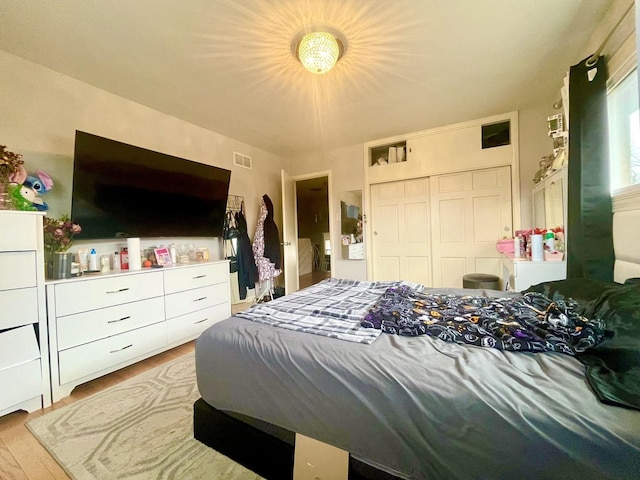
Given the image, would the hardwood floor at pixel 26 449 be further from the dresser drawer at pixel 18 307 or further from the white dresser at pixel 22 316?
the dresser drawer at pixel 18 307

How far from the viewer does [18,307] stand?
4.79ft

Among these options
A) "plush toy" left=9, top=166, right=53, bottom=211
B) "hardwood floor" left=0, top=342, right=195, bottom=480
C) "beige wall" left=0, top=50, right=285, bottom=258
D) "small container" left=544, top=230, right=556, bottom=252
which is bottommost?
"hardwood floor" left=0, top=342, right=195, bottom=480

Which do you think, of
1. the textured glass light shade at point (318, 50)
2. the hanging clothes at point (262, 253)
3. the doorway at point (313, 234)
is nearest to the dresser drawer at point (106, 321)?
the hanging clothes at point (262, 253)

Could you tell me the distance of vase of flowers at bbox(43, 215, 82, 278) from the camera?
1.72 meters

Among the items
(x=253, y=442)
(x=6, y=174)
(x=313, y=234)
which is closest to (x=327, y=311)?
(x=253, y=442)

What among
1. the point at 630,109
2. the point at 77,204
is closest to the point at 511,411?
the point at 630,109

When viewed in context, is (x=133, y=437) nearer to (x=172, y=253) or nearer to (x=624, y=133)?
(x=172, y=253)

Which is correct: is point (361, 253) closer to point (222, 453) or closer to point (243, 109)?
point (243, 109)

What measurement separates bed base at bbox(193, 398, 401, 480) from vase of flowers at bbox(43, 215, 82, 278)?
1426mm

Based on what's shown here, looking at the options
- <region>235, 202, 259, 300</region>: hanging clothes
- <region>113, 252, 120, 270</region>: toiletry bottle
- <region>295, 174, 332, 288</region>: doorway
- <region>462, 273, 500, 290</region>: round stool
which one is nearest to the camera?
<region>113, 252, 120, 270</region>: toiletry bottle

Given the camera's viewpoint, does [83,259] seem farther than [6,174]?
Yes

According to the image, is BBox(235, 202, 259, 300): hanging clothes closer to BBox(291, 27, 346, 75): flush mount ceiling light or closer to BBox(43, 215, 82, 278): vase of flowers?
BBox(43, 215, 82, 278): vase of flowers

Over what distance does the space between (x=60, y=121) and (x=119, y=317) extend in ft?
5.35

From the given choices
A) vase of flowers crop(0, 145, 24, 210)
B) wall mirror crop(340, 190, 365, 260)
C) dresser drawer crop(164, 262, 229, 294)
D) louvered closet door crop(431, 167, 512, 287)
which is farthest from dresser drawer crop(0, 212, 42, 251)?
louvered closet door crop(431, 167, 512, 287)
